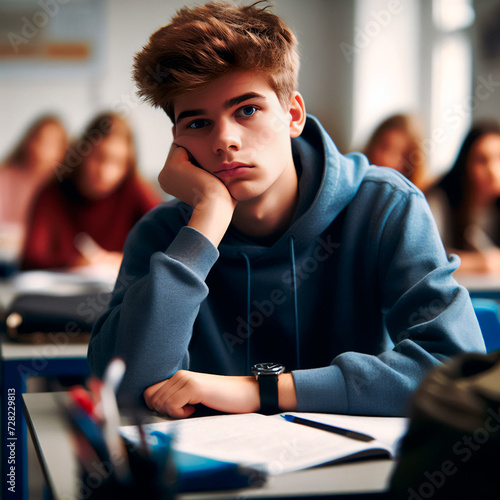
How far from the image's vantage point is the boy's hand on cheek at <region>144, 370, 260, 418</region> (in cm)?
101

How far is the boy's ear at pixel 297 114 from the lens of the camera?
1.39m

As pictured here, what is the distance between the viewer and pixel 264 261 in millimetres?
1353

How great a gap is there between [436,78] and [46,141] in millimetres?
3245

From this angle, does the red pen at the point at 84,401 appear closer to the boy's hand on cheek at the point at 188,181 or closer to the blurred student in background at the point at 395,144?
the boy's hand on cheek at the point at 188,181

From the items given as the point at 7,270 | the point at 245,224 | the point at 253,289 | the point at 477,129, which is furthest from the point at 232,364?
the point at 7,270

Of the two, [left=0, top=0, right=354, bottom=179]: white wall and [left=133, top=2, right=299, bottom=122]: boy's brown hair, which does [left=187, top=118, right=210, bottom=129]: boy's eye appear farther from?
[left=0, top=0, right=354, bottom=179]: white wall

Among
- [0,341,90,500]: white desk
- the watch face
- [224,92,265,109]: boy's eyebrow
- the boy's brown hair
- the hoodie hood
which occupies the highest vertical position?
the boy's brown hair

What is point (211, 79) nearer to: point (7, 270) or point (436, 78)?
point (7, 270)

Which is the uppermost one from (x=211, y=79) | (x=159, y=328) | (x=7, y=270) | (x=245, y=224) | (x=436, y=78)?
(x=436, y=78)

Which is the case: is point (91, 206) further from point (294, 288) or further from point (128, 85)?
point (128, 85)

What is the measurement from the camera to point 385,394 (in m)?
1.00

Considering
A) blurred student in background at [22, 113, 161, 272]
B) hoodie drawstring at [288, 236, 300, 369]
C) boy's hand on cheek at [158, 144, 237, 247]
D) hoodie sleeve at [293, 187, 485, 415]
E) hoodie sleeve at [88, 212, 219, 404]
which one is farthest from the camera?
blurred student in background at [22, 113, 161, 272]

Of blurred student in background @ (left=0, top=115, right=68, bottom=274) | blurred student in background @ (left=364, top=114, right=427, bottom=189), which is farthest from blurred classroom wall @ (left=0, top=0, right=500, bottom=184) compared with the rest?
blurred student in background @ (left=364, top=114, right=427, bottom=189)

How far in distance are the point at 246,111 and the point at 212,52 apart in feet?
0.39
